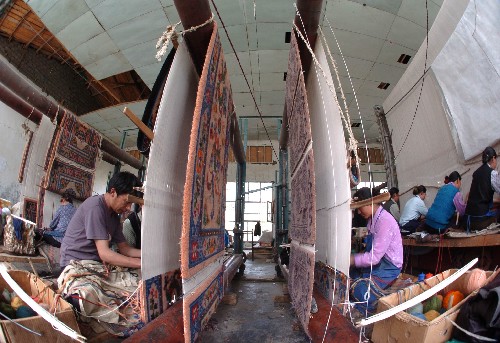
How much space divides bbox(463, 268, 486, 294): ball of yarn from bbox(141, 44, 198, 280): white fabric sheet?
130 centimetres

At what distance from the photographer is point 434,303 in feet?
3.93

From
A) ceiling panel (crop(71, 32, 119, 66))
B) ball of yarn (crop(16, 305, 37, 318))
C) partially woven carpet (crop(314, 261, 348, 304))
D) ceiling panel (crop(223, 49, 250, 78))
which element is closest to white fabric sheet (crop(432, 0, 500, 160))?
partially woven carpet (crop(314, 261, 348, 304))

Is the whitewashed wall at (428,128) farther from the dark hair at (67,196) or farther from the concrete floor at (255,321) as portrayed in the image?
the dark hair at (67,196)

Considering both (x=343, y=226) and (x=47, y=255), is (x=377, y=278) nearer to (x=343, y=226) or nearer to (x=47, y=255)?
(x=343, y=226)

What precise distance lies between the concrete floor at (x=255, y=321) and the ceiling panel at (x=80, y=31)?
4.34 meters

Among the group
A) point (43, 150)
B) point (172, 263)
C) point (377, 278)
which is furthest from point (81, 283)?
point (43, 150)

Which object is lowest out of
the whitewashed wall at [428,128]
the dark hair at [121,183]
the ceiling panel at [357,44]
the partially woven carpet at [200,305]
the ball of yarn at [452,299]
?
the partially woven carpet at [200,305]

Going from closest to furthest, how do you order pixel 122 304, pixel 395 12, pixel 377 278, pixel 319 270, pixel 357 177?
pixel 122 304
pixel 357 177
pixel 377 278
pixel 319 270
pixel 395 12

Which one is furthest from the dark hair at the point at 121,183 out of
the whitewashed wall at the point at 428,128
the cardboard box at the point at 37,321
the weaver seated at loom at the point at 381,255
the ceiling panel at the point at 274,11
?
the ceiling panel at the point at 274,11

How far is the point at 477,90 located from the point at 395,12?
7.63 ft

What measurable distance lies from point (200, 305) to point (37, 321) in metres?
0.71

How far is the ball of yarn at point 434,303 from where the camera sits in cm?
119

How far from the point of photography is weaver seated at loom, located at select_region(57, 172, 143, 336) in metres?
1.44

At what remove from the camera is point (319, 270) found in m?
2.07
